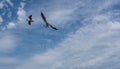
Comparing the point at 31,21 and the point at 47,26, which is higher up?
the point at 31,21

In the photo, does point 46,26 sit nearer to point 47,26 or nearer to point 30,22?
point 47,26

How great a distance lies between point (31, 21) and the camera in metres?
58.7

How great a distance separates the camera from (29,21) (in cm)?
5831

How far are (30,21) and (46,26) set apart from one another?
12.6 meters

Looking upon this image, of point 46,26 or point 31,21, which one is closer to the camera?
point 46,26

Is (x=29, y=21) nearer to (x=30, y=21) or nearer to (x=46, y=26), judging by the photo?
(x=30, y=21)

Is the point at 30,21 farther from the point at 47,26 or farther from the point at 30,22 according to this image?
the point at 47,26

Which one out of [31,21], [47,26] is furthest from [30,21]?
[47,26]

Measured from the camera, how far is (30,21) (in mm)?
58562

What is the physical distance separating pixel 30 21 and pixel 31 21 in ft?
1.13

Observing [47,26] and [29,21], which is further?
[29,21]

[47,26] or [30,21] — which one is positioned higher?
[30,21]

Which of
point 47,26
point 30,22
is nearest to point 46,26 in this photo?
point 47,26

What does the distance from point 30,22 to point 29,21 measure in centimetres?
48
